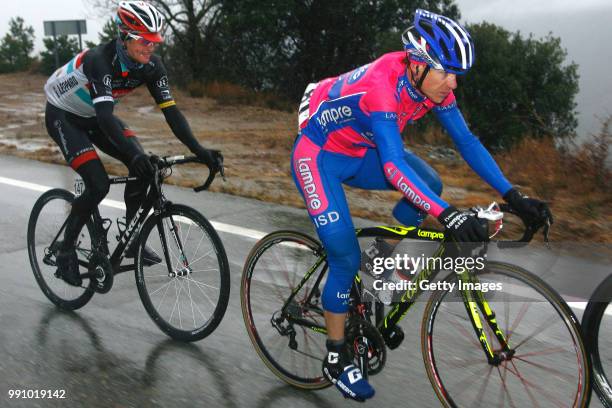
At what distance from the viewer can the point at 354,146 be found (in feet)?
12.2

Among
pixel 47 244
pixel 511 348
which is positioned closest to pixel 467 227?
pixel 511 348

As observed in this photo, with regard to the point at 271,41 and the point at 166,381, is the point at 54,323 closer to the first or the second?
the point at 166,381

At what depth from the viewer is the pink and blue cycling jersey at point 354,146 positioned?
333cm

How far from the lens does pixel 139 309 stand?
507 cm

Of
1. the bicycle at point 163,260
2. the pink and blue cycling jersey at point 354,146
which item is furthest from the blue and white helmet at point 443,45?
the bicycle at point 163,260

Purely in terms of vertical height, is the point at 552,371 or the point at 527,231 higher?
the point at 527,231

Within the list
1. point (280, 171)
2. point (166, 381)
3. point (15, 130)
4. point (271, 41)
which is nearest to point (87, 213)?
point (166, 381)

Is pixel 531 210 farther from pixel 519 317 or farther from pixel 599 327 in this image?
pixel 599 327

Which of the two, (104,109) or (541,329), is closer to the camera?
(541,329)

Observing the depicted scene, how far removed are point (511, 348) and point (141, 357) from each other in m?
2.28

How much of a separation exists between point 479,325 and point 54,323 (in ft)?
10.00

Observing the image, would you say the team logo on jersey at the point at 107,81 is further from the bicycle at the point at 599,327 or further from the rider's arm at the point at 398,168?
the bicycle at the point at 599,327

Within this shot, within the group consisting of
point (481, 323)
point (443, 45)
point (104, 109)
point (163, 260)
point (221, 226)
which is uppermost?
point (443, 45)

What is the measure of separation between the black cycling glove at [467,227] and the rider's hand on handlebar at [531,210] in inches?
13.3
